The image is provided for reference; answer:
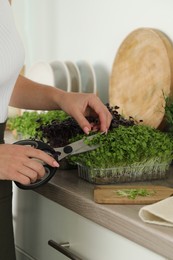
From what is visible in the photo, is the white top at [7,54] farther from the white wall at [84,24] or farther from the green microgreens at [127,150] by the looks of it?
the white wall at [84,24]

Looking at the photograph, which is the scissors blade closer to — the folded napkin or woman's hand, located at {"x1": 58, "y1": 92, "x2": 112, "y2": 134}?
woman's hand, located at {"x1": 58, "y1": 92, "x2": 112, "y2": 134}

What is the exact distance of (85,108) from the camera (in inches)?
52.9

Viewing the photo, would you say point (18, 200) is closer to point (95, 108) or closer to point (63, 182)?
point (63, 182)

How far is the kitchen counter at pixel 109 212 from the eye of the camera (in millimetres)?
976

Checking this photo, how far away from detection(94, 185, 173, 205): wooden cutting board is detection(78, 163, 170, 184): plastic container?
4 centimetres

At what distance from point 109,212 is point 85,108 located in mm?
328

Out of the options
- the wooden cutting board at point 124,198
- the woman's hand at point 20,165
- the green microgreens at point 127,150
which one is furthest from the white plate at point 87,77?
the woman's hand at point 20,165

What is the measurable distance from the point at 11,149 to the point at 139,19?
2.57 ft

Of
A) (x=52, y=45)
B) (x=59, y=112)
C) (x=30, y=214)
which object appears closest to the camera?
(x=30, y=214)

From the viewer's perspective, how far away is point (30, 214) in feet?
4.86

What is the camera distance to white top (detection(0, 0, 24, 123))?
1.17 metres

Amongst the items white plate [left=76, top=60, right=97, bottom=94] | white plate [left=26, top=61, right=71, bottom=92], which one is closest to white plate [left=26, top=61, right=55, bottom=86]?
white plate [left=26, top=61, right=71, bottom=92]

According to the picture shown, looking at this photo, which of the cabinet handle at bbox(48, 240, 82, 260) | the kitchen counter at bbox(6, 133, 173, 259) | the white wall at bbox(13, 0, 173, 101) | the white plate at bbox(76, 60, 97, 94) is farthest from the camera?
the white plate at bbox(76, 60, 97, 94)

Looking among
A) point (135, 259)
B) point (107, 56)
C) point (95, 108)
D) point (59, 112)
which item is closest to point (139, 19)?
point (107, 56)
